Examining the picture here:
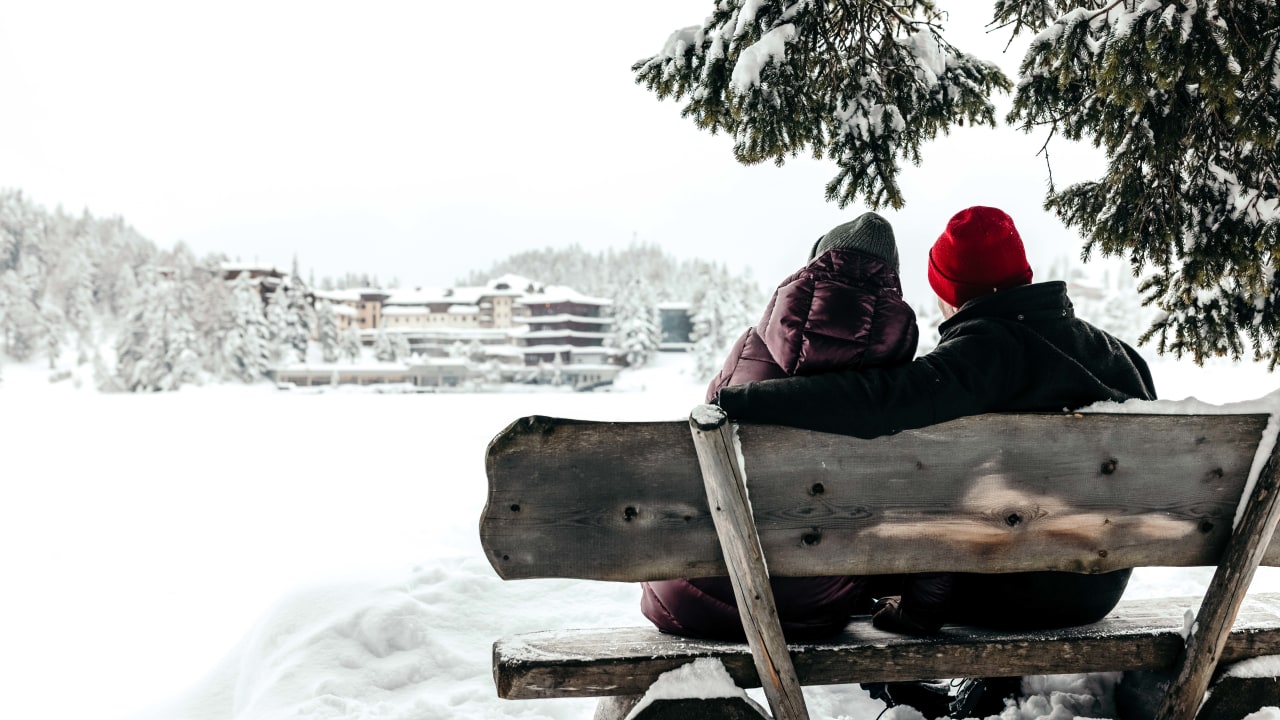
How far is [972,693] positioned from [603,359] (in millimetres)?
70543

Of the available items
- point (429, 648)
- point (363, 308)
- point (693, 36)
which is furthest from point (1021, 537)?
point (363, 308)

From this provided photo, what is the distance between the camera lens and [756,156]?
4.15 meters

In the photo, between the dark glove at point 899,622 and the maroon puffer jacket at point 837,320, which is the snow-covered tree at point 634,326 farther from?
the maroon puffer jacket at point 837,320

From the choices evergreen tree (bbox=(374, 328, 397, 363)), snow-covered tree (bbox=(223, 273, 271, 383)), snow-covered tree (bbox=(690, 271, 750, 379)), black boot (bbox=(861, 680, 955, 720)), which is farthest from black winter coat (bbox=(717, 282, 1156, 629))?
evergreen tree (bbox=(374, 328, 397, 363))

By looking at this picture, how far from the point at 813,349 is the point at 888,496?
0.35m

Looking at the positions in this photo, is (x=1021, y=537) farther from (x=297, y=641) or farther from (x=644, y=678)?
(x=297, y=641)

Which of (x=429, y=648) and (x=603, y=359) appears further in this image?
(x=603, y=359)

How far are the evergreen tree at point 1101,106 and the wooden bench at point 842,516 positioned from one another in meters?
1.82

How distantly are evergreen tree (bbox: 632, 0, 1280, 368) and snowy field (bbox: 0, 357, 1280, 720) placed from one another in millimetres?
1684

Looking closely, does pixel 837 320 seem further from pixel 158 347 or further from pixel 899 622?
pixel 158 347

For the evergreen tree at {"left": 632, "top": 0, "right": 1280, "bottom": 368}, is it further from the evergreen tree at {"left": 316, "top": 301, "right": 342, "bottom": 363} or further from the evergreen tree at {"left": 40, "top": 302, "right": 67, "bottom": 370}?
the evergreen tree at {"left": 40, "top": 302, "right": 67, "bottom": 370}

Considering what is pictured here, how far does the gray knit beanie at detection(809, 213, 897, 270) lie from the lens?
2033 millimetres

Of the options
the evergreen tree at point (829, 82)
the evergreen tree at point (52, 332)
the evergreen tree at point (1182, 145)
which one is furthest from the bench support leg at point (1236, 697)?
the evergreen tree at point (52, 332)

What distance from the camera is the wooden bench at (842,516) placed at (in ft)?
5.67
